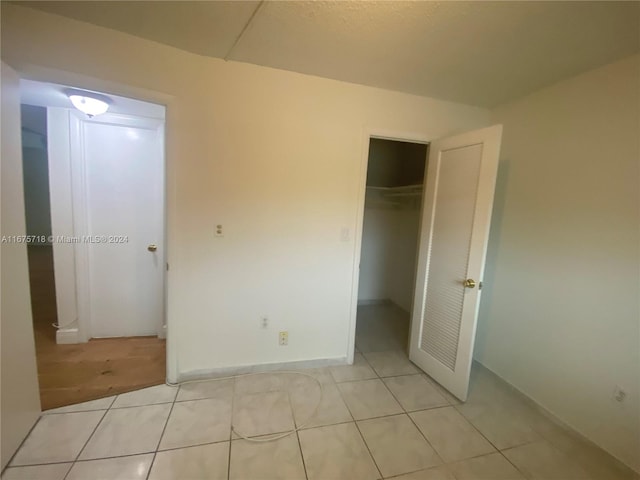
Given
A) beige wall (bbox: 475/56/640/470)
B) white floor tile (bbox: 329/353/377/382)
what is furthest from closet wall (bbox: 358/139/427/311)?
white floor tile (bbox: 329/353/377/382)

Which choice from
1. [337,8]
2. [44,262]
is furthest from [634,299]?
[44,262]

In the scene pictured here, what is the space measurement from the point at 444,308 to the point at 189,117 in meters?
2.39

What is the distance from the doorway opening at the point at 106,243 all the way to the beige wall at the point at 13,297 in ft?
2.01

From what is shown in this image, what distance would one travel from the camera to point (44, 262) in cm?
530

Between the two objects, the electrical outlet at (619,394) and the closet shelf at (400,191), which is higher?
the closet shelf at (400,191)

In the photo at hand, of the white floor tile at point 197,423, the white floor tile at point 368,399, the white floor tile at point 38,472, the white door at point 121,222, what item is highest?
the white door at point 121,222

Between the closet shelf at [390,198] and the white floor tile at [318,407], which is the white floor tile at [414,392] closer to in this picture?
the white floor tile at [318,407]

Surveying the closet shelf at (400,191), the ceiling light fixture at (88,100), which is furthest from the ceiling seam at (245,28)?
the closet shelf at (400,191)

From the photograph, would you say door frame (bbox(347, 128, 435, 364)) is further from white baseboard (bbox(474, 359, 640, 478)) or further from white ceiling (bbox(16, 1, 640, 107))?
white baseboard (bbox(474, 359, 640, 478))

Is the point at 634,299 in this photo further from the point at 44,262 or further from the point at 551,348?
the point at 44,262

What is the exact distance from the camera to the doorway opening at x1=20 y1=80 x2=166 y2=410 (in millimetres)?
2314

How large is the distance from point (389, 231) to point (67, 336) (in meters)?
3.87

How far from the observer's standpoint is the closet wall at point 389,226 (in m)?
3.80

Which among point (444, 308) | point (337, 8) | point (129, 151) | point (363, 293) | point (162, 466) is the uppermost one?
point (337, 8)
